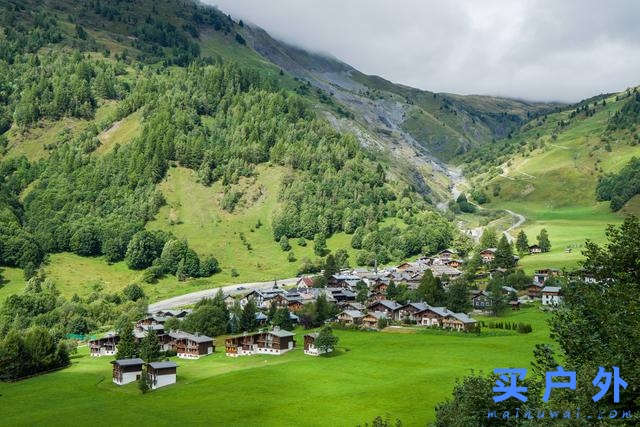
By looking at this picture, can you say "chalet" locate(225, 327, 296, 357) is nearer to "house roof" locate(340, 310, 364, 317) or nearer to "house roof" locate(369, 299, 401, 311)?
"house roof" locate(340, 310, 364, 317)

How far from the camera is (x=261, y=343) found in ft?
331

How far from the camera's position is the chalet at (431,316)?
111 metres

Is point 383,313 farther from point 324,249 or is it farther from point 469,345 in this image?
point 324,249

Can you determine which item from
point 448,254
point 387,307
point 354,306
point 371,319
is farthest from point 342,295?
point 448,254

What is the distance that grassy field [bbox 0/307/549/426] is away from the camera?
208 ft

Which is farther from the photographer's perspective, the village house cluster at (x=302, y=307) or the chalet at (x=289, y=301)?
the chalet at (x=289, y=301)

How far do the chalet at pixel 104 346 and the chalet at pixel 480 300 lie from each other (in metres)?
70.3

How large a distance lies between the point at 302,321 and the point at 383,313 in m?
16.1

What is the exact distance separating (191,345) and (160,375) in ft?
65.8

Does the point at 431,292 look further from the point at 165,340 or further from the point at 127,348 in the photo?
the point at 127,348

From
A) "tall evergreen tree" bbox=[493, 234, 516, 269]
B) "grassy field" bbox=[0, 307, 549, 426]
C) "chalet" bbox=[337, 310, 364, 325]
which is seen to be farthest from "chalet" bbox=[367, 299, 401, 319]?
"tall evergreen tree" bbox=[493, 234, 516, 269]

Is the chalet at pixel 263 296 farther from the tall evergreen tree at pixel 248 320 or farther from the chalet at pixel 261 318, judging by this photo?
the tall evergreen tree at pixel 248 320

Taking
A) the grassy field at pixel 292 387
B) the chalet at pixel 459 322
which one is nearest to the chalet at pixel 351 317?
the grassy field at pixel 292 387

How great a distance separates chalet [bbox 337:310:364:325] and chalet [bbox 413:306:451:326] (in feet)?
35.2
